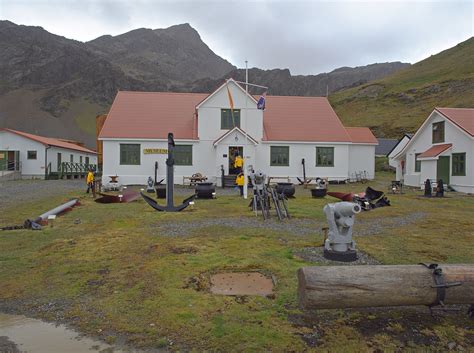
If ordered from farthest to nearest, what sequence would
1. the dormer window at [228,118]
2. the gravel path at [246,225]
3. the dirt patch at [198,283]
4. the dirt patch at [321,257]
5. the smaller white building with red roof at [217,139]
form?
1. the dormer window at [228,118]
2. the smaller white building with red roof at [217,139]
3. the gravel path at [246,225]
4. the dirt patch at [321,257]
5. the dirt patch at [198,283]

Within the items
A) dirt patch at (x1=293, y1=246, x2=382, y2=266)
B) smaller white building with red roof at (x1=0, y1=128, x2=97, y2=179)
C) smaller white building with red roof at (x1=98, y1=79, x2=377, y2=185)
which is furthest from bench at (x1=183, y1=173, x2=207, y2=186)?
dirt patch at (x1=293, y1=246, x2=382, y2=266)

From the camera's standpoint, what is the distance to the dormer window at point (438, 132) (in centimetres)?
2675

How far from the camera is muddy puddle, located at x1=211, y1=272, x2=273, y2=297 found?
5.79 meters

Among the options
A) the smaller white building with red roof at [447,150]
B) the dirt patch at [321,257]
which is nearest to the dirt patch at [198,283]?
the dirt patch at [321,257]

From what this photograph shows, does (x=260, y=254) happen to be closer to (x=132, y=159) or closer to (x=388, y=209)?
(x=388, y=209)

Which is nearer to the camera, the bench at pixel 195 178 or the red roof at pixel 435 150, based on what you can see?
the red roof at pixel 435 150

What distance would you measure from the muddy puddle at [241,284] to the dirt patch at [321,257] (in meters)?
1.33

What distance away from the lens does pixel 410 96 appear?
3787 inches

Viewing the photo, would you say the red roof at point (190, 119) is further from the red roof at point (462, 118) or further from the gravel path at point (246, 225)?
the gravel path at point (246, 225)

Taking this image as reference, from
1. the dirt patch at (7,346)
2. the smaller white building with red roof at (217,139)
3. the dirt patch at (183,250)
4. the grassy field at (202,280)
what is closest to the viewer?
the dirt patch at (7,346)

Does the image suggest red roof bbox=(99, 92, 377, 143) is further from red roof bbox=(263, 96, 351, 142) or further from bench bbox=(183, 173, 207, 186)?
bench bbox=(183, 173, 207, 186)

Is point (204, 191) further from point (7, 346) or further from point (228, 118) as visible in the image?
point (7, 346)

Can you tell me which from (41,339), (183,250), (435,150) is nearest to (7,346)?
(41,339)

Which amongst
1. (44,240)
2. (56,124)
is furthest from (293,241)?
(56,124)
